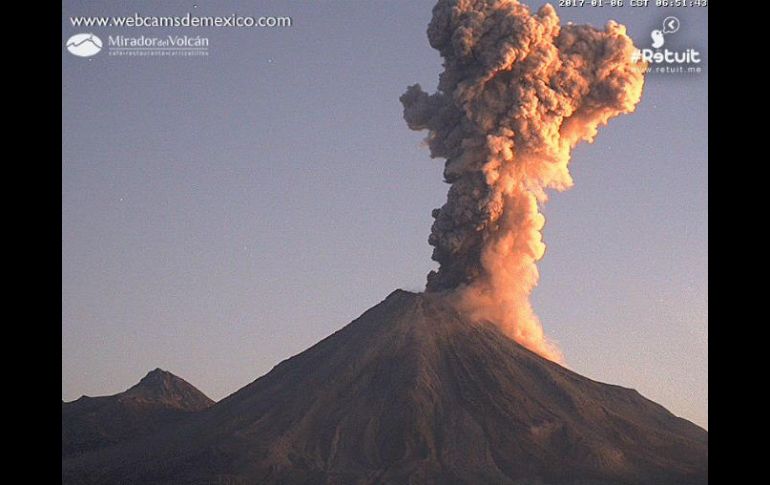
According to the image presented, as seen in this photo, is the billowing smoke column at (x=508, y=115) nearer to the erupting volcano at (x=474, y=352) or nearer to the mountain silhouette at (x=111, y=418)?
the erupting volcano at (x=474, y=352)

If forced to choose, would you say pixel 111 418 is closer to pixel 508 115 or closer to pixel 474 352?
pixel 474 352

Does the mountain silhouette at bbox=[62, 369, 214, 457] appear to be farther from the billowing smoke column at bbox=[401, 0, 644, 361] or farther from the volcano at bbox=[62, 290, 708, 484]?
the billowing smoke column at bbox=[401, 0, 644, 361]

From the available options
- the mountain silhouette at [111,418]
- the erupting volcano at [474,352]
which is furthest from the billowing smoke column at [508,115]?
the mountain silhouette at [111,418]

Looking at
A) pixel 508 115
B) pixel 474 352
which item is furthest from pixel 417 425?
pixel 508 115

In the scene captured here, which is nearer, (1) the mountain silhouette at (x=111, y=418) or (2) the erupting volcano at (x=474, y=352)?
(2) the erupting volcano at (x=474, y=352)

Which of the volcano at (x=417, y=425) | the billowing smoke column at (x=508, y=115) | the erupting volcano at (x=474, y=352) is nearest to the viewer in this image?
the volcano at (x=417, y=425)
